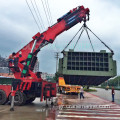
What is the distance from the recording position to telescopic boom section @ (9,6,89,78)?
1084cm

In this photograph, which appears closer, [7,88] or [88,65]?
[88,65]

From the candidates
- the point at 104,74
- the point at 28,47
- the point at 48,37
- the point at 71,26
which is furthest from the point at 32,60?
the point at 104,74

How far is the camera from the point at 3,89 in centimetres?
1151

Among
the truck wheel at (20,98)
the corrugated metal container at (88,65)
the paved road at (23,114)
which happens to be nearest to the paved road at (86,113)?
the paved road at (23,114)

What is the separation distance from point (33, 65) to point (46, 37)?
2.34m

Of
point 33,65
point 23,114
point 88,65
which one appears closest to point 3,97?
point 33,65

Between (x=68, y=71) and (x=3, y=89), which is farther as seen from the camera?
(x=3, y=89)

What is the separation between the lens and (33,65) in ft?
39.0

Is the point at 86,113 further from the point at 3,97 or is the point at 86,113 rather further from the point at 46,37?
the point at 3,97

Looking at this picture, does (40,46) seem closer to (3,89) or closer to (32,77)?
(32,77)

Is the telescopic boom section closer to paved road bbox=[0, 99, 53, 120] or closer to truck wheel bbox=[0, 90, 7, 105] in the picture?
truck wheel bbox=[0, 90, 7, 105]

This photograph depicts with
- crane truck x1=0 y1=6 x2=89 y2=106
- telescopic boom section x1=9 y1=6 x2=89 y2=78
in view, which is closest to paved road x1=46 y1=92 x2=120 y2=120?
crane truck x1=0 y1=6 x2=89 y2=106

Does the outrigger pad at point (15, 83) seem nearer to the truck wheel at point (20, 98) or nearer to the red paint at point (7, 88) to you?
the truck wheel at point (20, 98)

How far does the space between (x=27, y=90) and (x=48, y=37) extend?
13.3 feet
